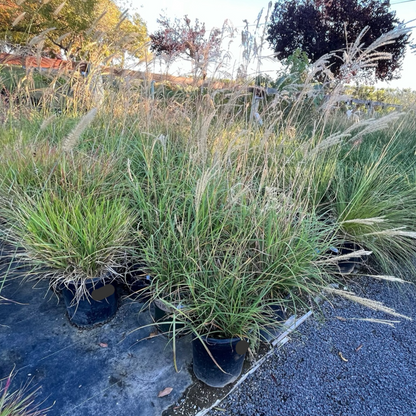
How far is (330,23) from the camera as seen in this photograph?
8.54 metres

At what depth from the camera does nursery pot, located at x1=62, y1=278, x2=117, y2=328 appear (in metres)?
1.37

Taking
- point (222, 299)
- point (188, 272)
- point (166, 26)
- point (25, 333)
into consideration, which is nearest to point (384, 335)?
point (222, 299)

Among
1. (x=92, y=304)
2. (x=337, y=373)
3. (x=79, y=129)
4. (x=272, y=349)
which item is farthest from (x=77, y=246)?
(x=337, y=373)

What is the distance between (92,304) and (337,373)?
4.36 ft

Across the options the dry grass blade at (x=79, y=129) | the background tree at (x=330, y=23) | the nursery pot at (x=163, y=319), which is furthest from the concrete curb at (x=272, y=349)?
the background tree at (x=330, y=23)

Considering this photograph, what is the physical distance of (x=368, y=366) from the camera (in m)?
1.46

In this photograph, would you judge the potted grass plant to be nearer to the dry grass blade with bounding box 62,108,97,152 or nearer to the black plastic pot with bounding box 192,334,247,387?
the dry grass blade with bounding box 62,108,97,152

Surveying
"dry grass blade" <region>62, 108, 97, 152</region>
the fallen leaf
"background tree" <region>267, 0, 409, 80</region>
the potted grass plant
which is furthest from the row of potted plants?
"background tree" <region>267, 0, 409, 80</region>

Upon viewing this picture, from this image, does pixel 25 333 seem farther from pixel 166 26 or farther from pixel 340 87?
pixel 166 26

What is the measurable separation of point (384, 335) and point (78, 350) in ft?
5.84

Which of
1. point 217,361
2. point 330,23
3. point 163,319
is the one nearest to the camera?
point 217,361

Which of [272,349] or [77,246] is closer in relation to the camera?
[77,246]

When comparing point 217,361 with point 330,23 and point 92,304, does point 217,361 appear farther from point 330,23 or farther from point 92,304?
point 330,23

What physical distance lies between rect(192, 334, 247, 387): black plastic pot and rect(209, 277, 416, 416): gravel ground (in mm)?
88
